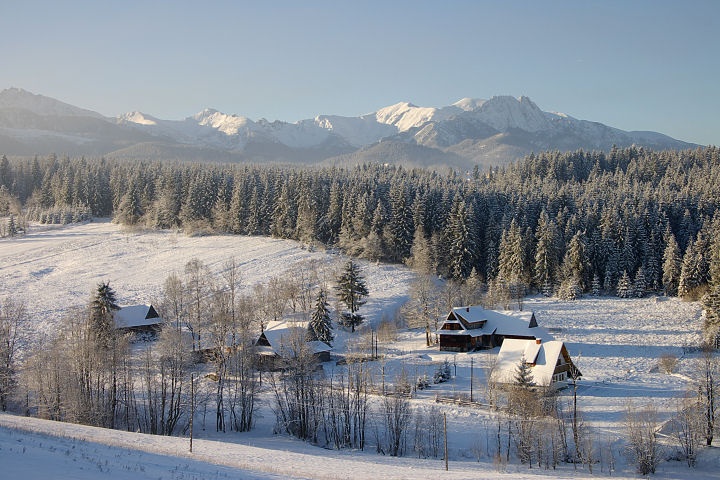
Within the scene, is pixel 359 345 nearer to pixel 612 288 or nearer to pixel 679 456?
pixel 679 456

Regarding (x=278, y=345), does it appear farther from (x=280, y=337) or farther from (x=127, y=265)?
(x=127, y=265)

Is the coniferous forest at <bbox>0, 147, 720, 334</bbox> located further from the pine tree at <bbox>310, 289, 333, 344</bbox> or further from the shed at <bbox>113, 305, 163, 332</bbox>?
the shed at <bbox>113, 305, 163, 332</bbox>

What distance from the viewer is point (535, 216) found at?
93.3 m

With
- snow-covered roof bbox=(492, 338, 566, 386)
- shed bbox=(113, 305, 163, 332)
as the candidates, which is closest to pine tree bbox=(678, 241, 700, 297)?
snow-covered roof bbox=(492, 338, 566, 386)

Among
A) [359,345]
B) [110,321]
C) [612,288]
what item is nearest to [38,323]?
[110,321]

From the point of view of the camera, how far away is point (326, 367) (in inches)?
2128

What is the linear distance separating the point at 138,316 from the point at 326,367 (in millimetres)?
23120

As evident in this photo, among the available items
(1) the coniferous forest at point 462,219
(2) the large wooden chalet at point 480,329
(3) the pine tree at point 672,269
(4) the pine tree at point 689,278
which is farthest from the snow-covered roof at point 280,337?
(3) the pine tree at point 672,269

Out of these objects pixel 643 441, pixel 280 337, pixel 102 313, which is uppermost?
pixel 102 313

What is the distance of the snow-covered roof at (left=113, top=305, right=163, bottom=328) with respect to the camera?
6123 cm

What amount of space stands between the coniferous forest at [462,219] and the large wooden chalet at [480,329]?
40.0ft

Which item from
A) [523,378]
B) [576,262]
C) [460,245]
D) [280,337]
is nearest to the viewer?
[523,378]

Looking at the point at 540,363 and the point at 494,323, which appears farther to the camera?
the point at 494,323

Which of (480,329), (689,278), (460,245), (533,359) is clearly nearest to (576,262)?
(689,278)
